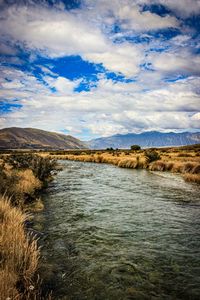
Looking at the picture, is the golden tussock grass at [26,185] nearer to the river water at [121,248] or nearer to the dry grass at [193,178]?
the river water at [121,248]

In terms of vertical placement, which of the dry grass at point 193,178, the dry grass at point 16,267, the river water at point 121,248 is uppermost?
the dry grass at point 193,178

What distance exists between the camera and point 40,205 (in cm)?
1524

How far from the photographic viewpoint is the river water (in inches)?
263

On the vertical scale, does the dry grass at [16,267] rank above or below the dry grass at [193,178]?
below

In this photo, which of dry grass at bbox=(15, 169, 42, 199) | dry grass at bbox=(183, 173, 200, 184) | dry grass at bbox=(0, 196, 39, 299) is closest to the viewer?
dry grass at bbox=(0, 196, 39, 299)

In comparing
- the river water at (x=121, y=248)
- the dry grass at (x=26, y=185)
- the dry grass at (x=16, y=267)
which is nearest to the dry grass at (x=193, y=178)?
the river water at (x=121, y=248)

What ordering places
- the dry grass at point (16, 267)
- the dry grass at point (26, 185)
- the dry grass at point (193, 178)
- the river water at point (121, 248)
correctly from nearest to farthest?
the dry grass at point (16, 267), the river water at point (121, 248), the dry grass at point (26, 185), the dry grass at point (193, 178)

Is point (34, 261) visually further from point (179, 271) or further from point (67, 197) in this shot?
point (67, 197)

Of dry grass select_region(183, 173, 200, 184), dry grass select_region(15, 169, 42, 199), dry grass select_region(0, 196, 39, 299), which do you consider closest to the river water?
dry grass select_region(0, 196, 39, 299)

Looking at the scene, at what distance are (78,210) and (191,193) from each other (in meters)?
9.43

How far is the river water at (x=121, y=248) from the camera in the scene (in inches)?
263

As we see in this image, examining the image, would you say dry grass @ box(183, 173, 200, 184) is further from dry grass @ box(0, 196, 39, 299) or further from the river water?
dry grass @ box(0, 196, 39, 299)

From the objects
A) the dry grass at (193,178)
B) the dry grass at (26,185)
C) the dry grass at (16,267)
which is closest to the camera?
the dry grass at (16,267)

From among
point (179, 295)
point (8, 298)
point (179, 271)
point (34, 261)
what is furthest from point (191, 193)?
point (8, 298)
